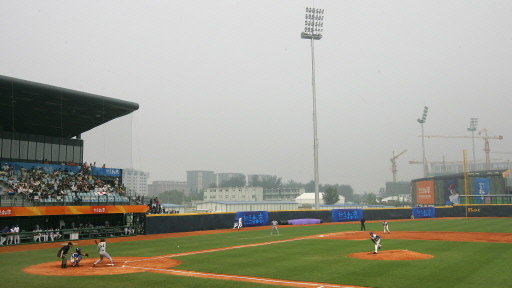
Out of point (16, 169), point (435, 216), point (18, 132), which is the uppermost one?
point (18, 132)

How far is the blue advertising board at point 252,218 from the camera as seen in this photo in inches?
2037

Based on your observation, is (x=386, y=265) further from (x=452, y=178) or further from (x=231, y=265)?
(x=452, y=178)

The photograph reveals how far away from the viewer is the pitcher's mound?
23.4 metres

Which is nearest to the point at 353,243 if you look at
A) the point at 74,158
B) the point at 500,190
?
the point at 74,158

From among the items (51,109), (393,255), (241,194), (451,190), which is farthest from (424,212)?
(241,194)

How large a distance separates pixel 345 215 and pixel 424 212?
16079 mm

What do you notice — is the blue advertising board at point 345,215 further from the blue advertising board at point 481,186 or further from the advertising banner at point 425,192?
the advertising banner at point 425,192

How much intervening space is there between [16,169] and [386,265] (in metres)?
37.7

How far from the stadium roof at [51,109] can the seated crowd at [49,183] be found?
5.83 metres

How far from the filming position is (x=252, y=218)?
2092 inches

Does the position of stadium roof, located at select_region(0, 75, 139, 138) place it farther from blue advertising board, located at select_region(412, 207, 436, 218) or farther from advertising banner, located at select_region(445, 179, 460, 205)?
advertising banner, located at select_region(445, 179, 460, 205)

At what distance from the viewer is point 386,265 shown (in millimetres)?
20922

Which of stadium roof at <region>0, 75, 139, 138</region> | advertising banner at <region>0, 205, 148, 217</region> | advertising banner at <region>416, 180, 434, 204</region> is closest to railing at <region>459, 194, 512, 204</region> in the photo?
advertising banner at <region>416, 180, 434, 204</region>

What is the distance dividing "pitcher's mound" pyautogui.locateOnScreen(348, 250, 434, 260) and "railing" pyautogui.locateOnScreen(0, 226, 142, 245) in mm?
23762
